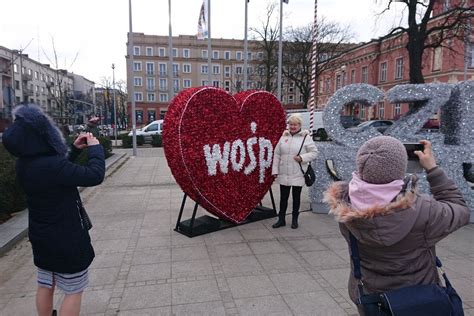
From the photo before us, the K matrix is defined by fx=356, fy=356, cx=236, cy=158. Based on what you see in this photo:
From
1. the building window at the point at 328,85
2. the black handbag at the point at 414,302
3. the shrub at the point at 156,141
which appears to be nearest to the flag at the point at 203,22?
the shrub at the point at 156,141

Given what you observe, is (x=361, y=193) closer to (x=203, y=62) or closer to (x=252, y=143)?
(x=252, y=143)

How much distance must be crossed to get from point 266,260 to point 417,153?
2.84 m

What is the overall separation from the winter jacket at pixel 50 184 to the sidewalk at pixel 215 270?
3.49ft

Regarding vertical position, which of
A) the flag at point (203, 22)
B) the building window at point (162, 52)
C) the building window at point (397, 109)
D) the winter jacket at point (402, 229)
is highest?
the building window at point (162, 52)

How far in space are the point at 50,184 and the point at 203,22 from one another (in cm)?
1578

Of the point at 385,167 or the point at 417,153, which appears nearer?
the point at 385,167

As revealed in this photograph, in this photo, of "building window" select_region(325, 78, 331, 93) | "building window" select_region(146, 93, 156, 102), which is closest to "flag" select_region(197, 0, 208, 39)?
"building window" select_region(325, 78, 331, 93)

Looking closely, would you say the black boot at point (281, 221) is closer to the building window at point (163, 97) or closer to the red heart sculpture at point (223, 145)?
the red heart sculpture at point (223, 145)

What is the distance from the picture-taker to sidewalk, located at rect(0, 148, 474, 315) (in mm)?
3279

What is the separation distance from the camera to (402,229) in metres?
1.59

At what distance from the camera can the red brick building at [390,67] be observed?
31.8 metres

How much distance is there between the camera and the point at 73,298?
8.13 feet

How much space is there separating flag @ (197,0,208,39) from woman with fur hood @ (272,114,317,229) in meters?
12.7

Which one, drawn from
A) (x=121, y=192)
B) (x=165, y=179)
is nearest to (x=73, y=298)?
(x=121, y=192)
